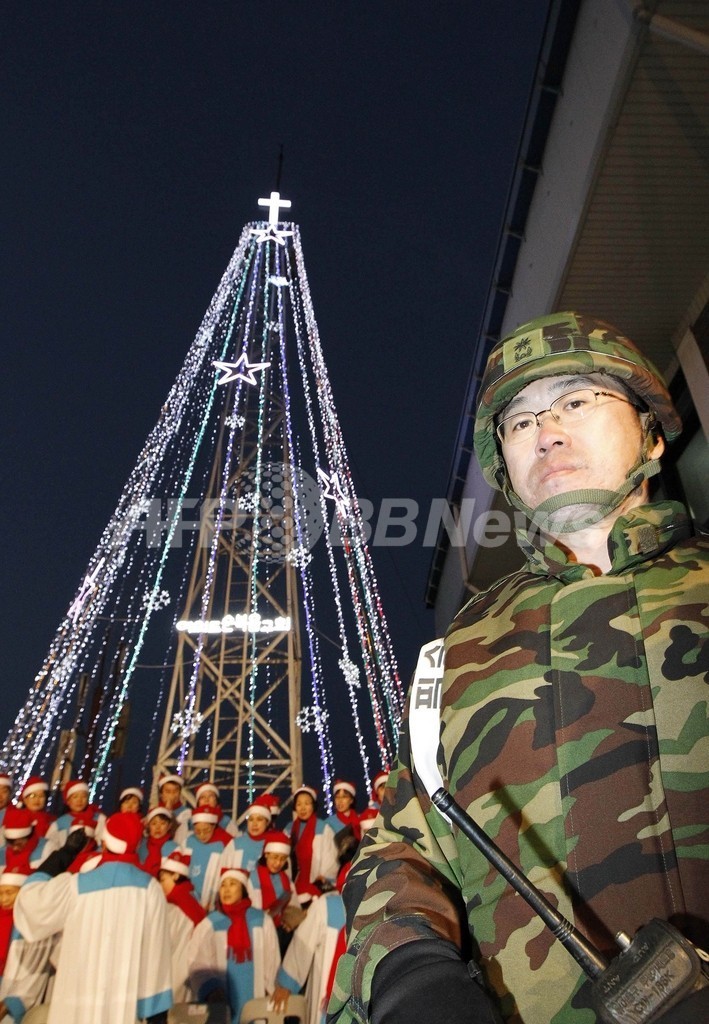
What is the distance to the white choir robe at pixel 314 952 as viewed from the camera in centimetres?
609

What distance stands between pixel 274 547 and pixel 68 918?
394 inches

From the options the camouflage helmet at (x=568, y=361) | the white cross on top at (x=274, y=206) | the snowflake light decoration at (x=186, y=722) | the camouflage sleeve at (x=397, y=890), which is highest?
the white cross on top at (x=274, y=206)

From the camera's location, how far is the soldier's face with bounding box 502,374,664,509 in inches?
58.9

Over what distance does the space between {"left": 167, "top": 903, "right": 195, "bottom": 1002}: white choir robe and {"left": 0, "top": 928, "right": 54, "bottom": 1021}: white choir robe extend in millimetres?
1183

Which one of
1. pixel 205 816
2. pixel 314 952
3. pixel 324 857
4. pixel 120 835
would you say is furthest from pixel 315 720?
pixel 120 835

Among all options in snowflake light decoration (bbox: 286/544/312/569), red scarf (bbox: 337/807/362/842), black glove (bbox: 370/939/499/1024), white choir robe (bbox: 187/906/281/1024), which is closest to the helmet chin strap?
black glove (bbox: 370/939/499/1024)

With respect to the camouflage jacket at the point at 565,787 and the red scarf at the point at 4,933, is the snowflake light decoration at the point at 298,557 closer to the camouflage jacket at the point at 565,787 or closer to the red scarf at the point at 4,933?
the red scarf at the point at 4,933

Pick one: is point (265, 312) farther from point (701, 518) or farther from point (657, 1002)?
point (657, 1002)

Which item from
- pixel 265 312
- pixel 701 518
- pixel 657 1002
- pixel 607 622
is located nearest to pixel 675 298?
pixel 701 518

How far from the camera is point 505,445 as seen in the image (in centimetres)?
168

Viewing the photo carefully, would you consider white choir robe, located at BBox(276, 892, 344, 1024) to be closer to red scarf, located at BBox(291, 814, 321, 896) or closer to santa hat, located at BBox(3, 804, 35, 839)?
red scarf, located at BBox(291, 814, 321, 896)

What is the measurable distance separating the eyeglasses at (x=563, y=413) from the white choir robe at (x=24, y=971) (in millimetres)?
7291

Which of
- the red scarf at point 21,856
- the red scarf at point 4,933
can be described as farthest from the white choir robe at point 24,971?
the red scarf at point 21,856

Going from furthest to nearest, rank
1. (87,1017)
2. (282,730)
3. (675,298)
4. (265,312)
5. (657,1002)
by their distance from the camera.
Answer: (282,730)
(265,312)
(675,298)
(87,1017)
(657,1002)
